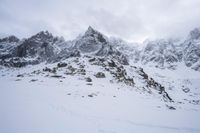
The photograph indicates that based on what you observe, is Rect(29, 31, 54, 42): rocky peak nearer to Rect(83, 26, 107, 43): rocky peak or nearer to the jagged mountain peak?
the jagged mountain peak

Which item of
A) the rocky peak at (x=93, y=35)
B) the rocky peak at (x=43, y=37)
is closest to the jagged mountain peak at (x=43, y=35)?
the rocky peak at (x=43, y=37)

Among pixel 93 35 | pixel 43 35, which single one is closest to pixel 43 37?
pixel 43 35

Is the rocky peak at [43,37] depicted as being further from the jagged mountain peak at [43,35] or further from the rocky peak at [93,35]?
the rocky peak at [93,35]

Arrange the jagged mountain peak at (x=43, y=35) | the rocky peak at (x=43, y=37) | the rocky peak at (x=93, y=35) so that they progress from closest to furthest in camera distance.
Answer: the rocky peak at (x=93, y=35) < the rocky peak at (x=43, y=37) < the jagged mountain peak at (x=43, y=35)

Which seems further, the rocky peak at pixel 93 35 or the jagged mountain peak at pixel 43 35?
the jagged mountain peak at pixel 43 35

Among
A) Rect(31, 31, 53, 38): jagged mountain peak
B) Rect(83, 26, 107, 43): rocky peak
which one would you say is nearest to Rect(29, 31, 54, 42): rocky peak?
Rect(31, 31, 53, 38): jagged mountain peak

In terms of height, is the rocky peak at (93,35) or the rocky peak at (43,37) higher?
the rocky peak at (43,37)

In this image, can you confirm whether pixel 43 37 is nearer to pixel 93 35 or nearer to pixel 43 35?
pixel 43 35

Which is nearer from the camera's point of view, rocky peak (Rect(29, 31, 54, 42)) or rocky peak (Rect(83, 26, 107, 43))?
rocky peak (Rect(83, 26, 107, 43))

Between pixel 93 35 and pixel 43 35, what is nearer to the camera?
pixel 93 35

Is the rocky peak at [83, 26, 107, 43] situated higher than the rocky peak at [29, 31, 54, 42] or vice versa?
the rocky peak at [29, 31, 54, 42]

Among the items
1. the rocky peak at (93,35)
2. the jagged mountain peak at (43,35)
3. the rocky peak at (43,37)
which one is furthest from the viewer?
the jagged mountain peak at (43,35)

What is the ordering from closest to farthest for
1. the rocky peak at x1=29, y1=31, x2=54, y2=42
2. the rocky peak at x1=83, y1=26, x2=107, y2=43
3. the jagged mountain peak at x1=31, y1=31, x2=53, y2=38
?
the rocky peak at x1=83, y1=26, x2=107, y2=43 → the rocky peak at x1=29, y1=31, x2=54, y2=42 → the jagged mountain peak at x1=31, y1=31, x2=53, y2=38

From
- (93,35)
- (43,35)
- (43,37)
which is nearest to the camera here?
(93,35)
